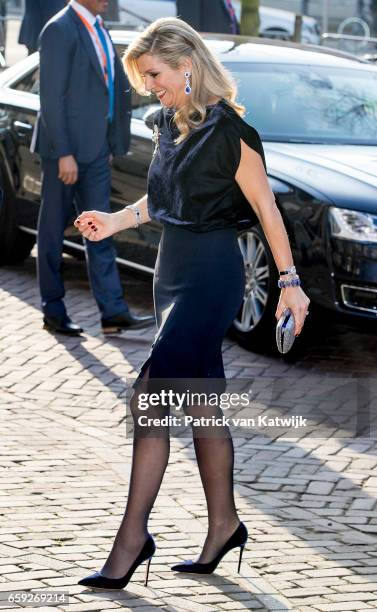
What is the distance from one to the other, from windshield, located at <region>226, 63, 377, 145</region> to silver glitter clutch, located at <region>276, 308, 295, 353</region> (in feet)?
13.4

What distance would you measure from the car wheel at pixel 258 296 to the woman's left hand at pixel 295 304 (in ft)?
10.7

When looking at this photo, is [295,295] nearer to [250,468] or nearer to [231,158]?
[231,158]

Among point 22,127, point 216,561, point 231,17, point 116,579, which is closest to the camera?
point 116,579

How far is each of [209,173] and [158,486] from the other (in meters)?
0.97

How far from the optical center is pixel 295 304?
4738 mm

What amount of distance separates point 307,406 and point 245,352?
3.52ft

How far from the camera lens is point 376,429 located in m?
7.00

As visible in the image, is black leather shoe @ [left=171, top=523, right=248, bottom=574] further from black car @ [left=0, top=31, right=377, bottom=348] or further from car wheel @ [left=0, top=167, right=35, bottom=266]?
car wheel @ [left=0, top=167, right=35, bottom=266]

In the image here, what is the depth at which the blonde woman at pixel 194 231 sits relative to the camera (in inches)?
187

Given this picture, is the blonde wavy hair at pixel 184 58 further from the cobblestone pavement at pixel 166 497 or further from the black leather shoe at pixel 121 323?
the black leather shoe at pixel 121 323

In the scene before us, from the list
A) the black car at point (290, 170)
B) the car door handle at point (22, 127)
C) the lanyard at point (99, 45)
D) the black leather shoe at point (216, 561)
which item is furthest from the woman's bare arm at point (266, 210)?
the car door handle at point (22, 127)

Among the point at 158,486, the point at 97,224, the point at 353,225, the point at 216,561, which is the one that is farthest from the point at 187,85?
the point at 353,225

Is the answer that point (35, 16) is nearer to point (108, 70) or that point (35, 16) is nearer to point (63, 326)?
point (108, 70)

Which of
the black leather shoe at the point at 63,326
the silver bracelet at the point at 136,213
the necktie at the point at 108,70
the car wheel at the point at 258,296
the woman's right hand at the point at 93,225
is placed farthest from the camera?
the black leather shoe at the point at 63,326
